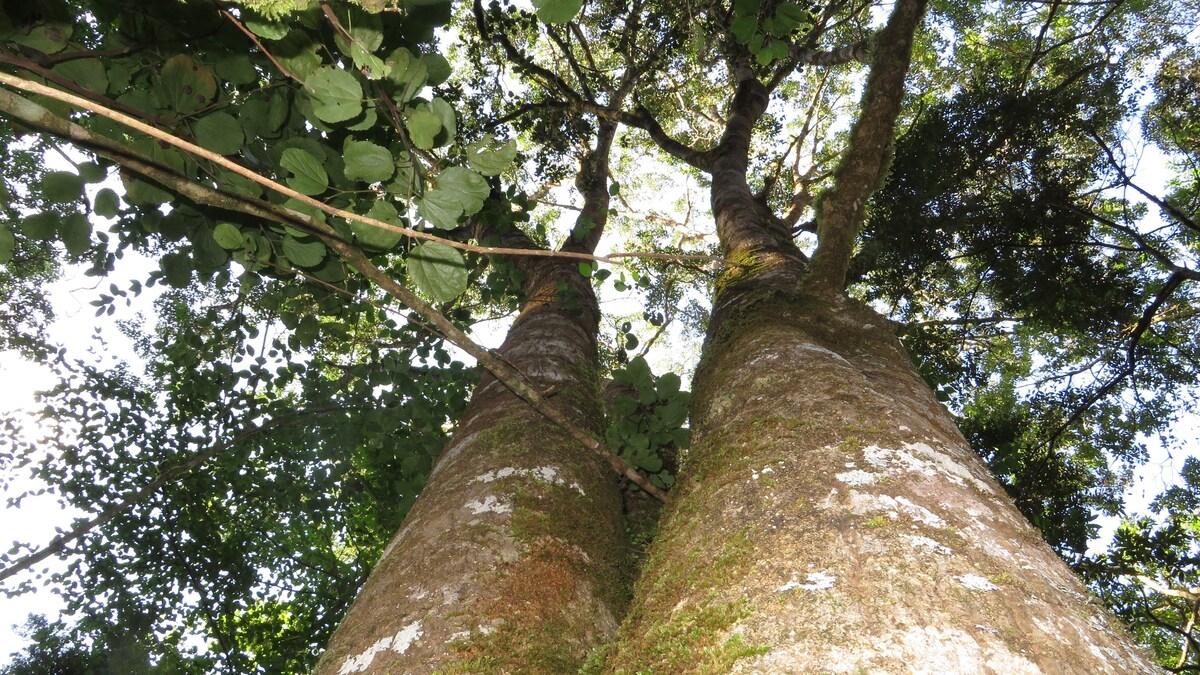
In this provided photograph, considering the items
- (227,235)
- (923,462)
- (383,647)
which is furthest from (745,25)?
(383,647)

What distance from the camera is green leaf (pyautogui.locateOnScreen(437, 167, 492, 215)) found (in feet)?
4.87

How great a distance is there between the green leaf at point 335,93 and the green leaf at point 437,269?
1.30 ft

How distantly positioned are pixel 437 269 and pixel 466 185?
30cm

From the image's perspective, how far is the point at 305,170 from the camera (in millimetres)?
1559

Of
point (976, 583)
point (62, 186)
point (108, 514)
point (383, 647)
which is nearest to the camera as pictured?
point (976, 583)

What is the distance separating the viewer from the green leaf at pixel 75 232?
1.86 metres

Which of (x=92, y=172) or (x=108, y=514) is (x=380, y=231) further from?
(x=108, y=514)

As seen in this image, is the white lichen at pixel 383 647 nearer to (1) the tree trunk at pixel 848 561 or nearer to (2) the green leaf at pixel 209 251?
(1) the tree trunk at pixel 848 561

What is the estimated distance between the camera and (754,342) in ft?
6.61

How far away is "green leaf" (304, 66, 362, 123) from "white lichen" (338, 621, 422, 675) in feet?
3.56

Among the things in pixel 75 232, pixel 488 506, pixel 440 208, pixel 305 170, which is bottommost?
pixel 488 506

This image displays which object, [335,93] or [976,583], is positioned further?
[335,93]

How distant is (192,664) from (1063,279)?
7842 millimetres

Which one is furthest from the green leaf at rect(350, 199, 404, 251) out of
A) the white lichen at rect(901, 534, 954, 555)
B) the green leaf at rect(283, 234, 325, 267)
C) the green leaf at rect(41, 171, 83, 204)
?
the white lichen at rect(901, 534, 954, 555)
